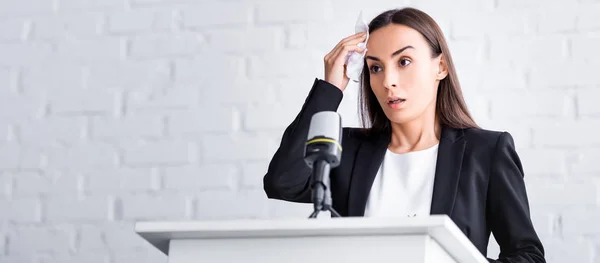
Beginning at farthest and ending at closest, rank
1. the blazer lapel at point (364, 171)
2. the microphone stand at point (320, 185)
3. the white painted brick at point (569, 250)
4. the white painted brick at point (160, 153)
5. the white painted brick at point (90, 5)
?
the white painted brick at point (90, 5) < the white painted brick at point (160, 153) < the white painted brick at point (569, 250) < the blazer lapel at point (364, 171) < the microphone stand at point (320, 185)

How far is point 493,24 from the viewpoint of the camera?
2.59 m

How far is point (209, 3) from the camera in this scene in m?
2.88

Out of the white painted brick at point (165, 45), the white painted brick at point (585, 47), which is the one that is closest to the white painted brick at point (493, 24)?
the white painted brick at point (585, 47)

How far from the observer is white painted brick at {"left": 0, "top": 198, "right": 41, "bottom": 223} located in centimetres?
288

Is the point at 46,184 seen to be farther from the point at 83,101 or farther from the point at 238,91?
the point at 238,91

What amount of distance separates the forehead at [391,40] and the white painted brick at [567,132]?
0.51m

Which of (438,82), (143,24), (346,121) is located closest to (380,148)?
(438,82)

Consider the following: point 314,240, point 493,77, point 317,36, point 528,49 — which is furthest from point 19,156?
point 314,240

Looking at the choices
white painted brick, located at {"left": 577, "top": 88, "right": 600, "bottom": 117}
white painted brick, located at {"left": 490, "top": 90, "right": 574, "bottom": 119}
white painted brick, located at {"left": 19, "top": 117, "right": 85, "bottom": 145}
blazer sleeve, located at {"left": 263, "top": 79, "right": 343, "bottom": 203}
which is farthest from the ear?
white painted brick, located at {"left": 19, "top": 117, "right": 85, "bottom": 145}

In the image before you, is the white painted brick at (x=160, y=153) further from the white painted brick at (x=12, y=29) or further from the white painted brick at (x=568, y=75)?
the white painted brick at (x=568, y=75)

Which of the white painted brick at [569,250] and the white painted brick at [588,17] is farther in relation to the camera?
the white painted brick at [588,17]

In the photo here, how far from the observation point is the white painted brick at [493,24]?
8.41ft

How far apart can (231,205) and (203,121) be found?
275 millimetres

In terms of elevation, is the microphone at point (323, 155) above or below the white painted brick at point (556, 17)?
below
